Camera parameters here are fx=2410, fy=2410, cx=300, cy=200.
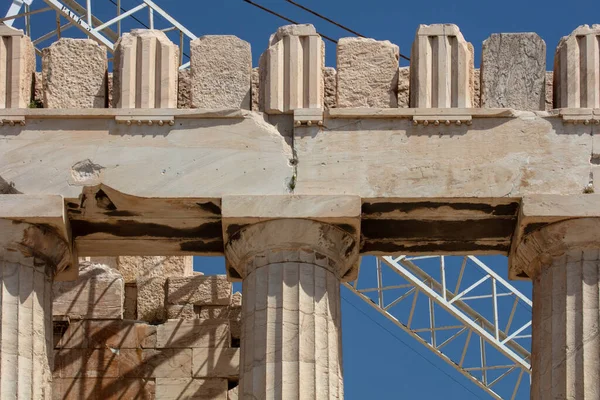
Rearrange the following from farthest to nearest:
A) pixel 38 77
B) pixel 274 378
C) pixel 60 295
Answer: pixel 60 295, pixel 38 77, pixel 274 378

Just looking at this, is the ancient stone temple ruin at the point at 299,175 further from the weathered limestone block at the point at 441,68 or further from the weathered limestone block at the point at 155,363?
the weathered limestone block at the point at 155,363

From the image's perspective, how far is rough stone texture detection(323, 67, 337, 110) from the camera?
34250 millimetres

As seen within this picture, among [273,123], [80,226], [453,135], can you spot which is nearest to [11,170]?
[80,226]

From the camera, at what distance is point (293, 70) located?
112 ft

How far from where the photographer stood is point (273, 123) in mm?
33938

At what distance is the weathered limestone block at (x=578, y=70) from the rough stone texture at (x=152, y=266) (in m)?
8.99

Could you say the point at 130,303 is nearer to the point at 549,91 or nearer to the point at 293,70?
the point at 293,70

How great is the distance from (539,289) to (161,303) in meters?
8.16

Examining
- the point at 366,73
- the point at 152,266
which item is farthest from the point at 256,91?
the point at 152,266

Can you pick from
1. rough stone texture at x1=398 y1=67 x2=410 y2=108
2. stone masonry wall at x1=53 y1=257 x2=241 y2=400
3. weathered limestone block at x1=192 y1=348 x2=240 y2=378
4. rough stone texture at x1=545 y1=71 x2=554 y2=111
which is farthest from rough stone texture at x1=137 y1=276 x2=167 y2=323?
rough stone texture at x1=545 y1=71 x2=554 y2=111

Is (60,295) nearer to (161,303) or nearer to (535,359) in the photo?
(161,303)

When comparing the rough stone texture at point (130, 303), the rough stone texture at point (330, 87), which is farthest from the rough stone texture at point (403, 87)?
the rough stone texture at point (130, 303)

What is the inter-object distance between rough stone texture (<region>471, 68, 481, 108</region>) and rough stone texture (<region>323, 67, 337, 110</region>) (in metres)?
1.96

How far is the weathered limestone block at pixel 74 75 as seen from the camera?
34.2 m
